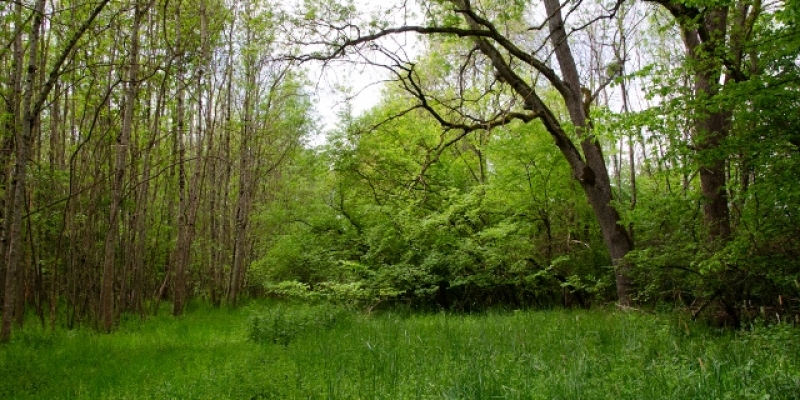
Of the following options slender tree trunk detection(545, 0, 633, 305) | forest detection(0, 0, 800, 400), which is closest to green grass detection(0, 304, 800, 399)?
forest detection(0, 0, 800, 400)

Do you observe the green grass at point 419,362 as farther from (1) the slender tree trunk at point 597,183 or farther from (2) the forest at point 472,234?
(1) the slender tree trunk at point 597,183

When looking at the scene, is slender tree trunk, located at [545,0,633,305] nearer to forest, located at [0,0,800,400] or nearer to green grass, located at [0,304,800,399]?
forest, located at [0,0,800,400]

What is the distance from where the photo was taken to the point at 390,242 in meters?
13.1

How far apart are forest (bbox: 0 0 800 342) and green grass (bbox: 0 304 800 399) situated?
3.19 feet

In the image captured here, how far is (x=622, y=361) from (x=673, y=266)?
2.70 metres

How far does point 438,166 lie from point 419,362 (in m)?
9.90

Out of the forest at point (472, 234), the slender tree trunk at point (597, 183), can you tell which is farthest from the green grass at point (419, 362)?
the slender tree trunk at point (597, 183)

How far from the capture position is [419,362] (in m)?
4.99

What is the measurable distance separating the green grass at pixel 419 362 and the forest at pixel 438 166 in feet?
3.19

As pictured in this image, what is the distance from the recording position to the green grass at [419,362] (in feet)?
11.6

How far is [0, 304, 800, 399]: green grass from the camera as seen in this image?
352 cm

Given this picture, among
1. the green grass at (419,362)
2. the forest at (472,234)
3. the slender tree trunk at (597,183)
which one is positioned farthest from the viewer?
the slender tree trunk at (597,183)

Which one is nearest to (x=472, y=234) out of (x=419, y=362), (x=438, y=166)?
(x=438, y=166)

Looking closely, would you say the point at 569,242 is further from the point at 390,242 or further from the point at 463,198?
the point at 390,242
